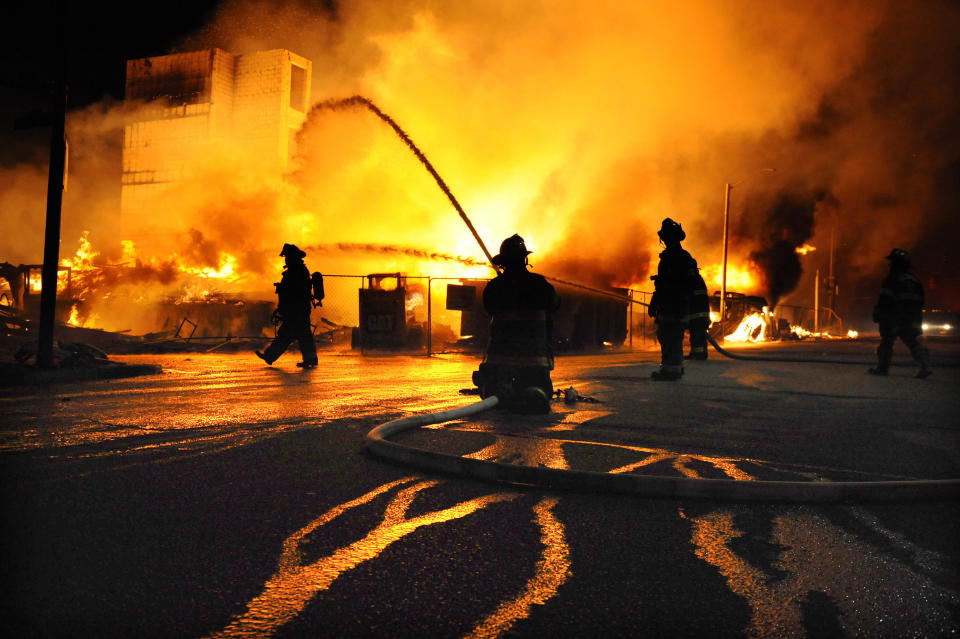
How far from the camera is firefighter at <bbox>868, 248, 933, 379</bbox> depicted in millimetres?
11375

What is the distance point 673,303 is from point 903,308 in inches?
151

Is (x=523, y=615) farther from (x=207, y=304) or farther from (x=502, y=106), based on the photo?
(x=502, y=106)

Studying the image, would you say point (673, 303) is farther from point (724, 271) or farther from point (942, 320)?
point (942, 320)

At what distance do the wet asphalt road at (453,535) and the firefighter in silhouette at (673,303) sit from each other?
3.62m

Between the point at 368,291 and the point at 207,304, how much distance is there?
415 inches

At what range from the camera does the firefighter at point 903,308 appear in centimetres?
1138

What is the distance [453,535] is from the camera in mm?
3246

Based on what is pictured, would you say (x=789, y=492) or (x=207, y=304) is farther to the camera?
(x=207, y=304)

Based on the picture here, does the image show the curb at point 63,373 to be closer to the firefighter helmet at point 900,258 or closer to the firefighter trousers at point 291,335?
the firefighter trousers at point 291,335

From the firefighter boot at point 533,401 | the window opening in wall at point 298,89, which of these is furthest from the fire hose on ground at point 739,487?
the window opening in wall at point 298,89

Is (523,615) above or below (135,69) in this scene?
below

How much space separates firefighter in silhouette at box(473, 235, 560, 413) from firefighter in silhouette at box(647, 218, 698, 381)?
381cm

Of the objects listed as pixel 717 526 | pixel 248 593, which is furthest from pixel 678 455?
pixel 248 593

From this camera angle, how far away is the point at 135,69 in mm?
53125
